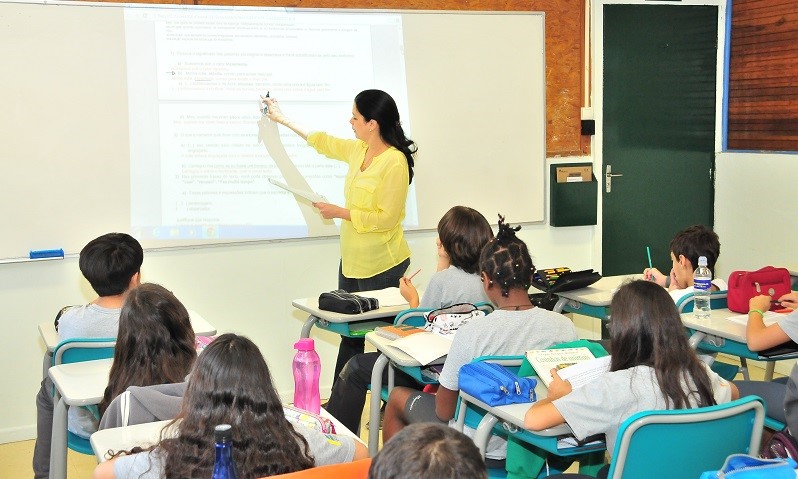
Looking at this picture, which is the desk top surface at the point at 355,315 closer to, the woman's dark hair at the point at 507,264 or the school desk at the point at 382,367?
the school desk at the point at 382,367

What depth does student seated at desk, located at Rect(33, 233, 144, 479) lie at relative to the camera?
341cm

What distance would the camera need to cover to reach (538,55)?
5805mm

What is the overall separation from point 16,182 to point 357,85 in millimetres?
1963

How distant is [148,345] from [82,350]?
692mm

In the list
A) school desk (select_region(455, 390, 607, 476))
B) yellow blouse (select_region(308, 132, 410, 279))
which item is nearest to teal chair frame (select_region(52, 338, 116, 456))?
school desk (select_region(455, 390, 607, 476))

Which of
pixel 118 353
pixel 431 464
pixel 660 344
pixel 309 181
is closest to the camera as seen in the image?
pixel 431 464

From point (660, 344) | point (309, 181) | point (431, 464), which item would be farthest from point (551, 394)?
point (309, 181)

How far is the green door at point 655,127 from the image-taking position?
6070 mm

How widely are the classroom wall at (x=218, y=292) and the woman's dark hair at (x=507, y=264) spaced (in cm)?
229

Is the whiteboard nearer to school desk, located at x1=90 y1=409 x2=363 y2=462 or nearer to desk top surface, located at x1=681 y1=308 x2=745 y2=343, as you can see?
desk top surface, located at x1=681 y1=308 x2=745 y2=343

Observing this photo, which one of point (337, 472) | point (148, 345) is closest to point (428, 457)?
point (337, 472)

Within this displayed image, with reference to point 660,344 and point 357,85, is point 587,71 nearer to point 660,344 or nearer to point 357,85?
point 357,85

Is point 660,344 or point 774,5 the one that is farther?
point 774,5

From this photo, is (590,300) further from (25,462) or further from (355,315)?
(25,462)
